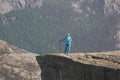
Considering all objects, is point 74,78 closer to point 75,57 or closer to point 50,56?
point 75,57

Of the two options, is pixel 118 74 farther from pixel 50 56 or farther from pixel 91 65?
pixel 50 56

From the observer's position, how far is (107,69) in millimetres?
30531

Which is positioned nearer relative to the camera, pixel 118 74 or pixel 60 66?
pixel 118 74

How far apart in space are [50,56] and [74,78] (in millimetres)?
5331

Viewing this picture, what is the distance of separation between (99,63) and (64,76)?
391 cm

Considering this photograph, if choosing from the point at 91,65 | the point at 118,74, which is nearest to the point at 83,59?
the point at 91,65

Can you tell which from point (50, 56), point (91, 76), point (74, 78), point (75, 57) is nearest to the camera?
point (91, 76)

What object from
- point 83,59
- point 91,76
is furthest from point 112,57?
point 91,76

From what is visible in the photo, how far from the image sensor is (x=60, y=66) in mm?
36688

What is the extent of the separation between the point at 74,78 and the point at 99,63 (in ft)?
7.70

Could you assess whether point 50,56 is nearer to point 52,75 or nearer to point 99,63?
point 52,75

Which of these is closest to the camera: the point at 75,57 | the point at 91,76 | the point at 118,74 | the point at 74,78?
the point at 118,74

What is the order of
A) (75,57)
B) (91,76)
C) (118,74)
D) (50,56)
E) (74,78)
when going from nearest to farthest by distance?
1. (118,74)
2. (91,76)
3. (74,78)
4. (75,57)
5. (50,56)

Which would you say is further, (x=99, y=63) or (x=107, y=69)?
(x=99, y=63)
